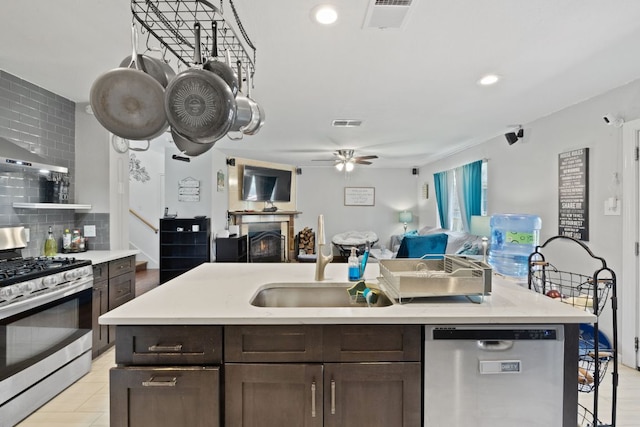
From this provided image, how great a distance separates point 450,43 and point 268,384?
2.17 metres

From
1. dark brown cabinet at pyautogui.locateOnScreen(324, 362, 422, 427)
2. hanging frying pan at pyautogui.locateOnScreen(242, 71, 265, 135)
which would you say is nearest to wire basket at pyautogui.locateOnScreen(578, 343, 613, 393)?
dark brown cabinet at pyautogui.locateOnScreen(324, 362, 422, 427)

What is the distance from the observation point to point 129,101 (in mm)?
1370

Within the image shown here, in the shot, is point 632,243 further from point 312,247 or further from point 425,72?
point 312,247

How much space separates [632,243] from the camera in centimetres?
259

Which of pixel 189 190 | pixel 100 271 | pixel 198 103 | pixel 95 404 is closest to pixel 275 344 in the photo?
pixel 198 103

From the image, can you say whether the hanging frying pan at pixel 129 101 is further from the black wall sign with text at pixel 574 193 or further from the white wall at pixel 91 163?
the black wall sign with text at pixel 574 193

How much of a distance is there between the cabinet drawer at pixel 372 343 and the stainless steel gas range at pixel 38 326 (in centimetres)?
192

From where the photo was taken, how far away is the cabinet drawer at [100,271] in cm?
266

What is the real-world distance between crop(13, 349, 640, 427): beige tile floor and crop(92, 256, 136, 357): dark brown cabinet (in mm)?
322

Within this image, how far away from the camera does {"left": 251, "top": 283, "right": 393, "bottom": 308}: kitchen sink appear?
1790mm

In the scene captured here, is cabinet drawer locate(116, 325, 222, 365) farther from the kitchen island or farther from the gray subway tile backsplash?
the gray subway tile backsplash

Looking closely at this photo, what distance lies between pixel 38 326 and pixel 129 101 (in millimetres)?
1728

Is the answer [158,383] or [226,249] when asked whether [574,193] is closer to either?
[158,383]

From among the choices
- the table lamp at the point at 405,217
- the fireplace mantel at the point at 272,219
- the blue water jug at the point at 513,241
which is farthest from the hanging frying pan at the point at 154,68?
the table lamp at the point at 405,217
